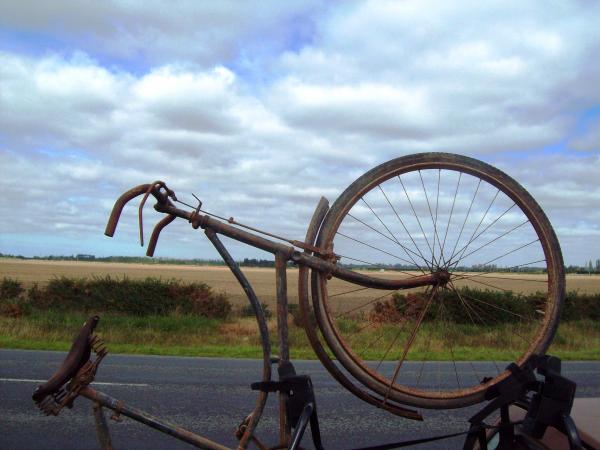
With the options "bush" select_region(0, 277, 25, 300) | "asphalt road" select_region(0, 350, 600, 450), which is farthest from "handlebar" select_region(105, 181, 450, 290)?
"bush" select_region(0, 277, 25, 300)

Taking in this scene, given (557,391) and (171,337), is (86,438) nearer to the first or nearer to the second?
(557,391)

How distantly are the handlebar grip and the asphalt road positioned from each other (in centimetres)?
404

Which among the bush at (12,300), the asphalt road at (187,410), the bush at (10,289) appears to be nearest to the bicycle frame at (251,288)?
the asphalt road at (187,410)

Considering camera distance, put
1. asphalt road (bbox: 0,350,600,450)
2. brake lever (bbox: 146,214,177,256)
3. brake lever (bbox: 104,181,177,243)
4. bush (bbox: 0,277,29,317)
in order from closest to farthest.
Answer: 1. brake lever (bbox: 104,181,177,243)
2. brake lever (bbox: 146,214,177,256)
3. asphalt road (bbox: 0,350,600,450)
4. bush (bbox: 0,277,29,317)

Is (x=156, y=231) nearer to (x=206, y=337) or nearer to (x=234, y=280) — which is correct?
(x=206, y=337)

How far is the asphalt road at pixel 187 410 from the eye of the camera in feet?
20.2

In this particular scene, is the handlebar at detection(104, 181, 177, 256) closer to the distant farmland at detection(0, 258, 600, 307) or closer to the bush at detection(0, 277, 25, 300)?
the distant farmland at detection(0, 258, 600, 307)

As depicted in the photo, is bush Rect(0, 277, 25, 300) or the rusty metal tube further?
bush Rect(0, 277, 25, 300)

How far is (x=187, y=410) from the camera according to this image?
7.31m

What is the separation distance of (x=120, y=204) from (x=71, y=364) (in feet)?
2.07

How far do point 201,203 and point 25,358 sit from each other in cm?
1043

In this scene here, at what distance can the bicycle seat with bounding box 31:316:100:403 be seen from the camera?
88.4 inches

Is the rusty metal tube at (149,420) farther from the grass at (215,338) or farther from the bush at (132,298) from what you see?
the bush at (132,298)

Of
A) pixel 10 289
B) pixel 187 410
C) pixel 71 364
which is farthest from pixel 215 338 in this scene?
pixel 71 364
